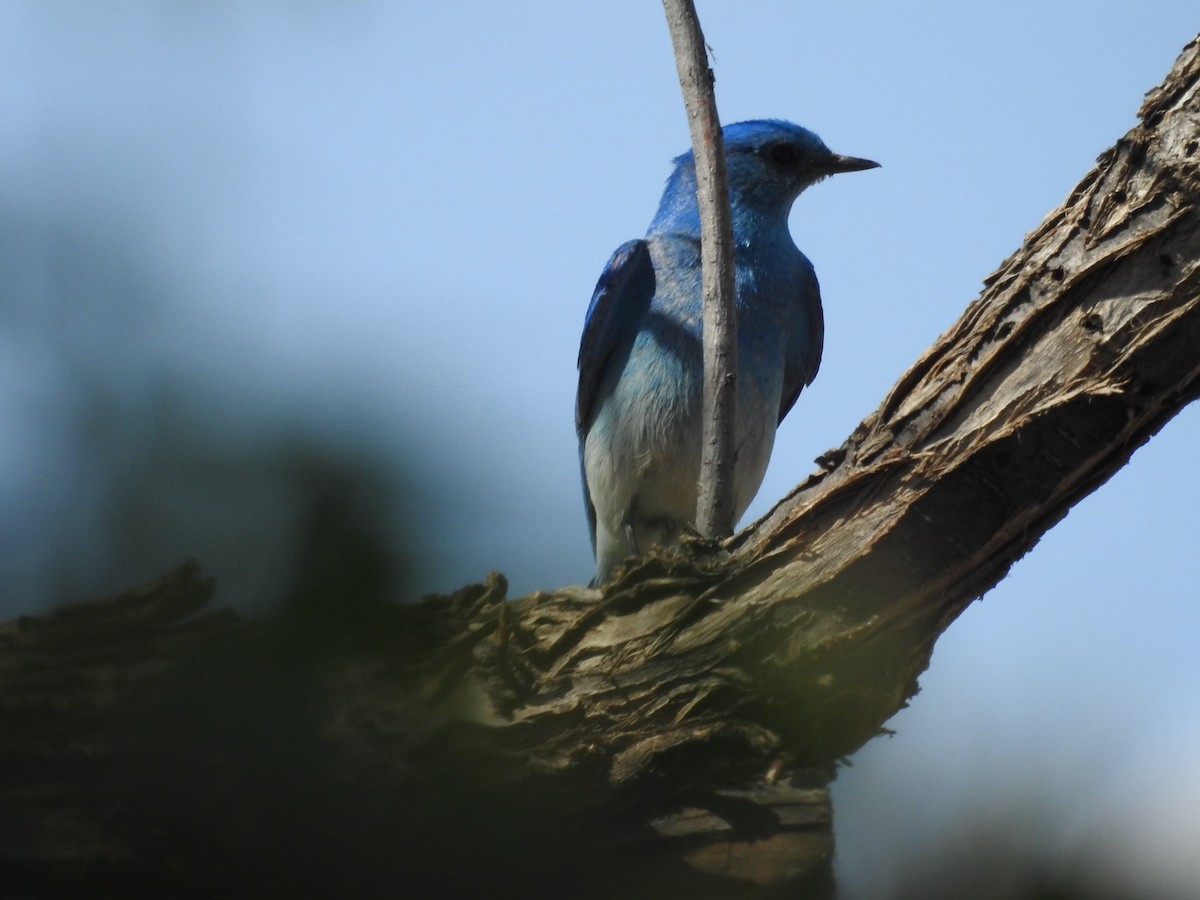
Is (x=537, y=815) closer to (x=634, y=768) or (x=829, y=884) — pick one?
(x=829, y=884)

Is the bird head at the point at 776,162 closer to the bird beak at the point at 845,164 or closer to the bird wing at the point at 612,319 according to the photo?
the bird beak at the point at 845,164

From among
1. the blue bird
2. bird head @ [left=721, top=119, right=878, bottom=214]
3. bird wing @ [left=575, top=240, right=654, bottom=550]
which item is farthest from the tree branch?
bird head @ [left=721, top=119, right=878, bottom=214]

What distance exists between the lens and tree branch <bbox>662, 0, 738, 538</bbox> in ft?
13.8

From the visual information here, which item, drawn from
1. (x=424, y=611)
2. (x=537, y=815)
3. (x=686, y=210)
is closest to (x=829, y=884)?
(x=537, y=815)

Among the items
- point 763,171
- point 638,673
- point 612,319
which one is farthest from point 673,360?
point 638,673

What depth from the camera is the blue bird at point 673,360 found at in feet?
22.2

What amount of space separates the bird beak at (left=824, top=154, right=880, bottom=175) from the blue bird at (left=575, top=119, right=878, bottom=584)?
397 millimetres

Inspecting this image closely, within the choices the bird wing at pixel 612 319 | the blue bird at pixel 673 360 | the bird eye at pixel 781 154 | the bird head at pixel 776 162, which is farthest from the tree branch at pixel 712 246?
the bird eye at pixel 781 154

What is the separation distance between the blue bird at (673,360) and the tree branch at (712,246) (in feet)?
7.37

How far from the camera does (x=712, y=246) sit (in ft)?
13.8

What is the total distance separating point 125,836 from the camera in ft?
5.64

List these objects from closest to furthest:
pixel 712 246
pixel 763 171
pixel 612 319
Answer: pixel 712 246 < pixel 612 319 < pixel 763 171

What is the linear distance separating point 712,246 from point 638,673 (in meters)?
1.53

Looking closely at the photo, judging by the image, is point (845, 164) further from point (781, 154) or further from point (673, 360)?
point (673, 360)
